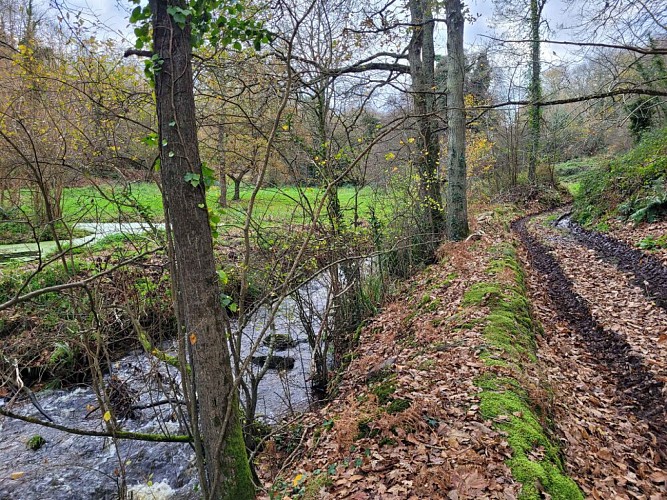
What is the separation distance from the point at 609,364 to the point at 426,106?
24.1 feet

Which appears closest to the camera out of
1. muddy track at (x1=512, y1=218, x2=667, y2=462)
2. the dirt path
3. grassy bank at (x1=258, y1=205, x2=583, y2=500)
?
grassy bank at (x1=258, y1=205, x2=583, y2=500)

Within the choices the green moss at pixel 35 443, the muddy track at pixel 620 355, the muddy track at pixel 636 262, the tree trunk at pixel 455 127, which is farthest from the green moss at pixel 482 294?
the green moss at pixel 35 443

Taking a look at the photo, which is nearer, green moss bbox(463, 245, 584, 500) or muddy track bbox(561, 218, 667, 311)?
green moss bbox(463, 245, 584, 500)

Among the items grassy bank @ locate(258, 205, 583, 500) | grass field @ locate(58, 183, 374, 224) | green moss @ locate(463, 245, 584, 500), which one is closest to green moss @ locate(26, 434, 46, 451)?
grass field @ locate(58, 183, 374, 224)

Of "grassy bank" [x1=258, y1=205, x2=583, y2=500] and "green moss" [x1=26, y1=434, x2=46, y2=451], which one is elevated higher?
"grassy bank" [x1=258, y1=205, x2=583, y2=500]

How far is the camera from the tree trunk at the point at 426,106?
32.4 ft

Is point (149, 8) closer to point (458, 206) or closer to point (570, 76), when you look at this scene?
point (458, 206)

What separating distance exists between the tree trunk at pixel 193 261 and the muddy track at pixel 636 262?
21.6 feet

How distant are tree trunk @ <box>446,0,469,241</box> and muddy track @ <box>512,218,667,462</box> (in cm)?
215

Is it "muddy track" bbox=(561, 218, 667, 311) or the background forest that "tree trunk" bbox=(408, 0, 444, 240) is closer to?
the background forest

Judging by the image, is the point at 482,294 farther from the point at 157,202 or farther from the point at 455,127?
the point at 157,202

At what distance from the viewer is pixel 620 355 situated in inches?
207

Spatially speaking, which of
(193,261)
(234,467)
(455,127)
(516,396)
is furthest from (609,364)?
(455,127)

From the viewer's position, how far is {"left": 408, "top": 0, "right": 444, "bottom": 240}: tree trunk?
32.4ft
